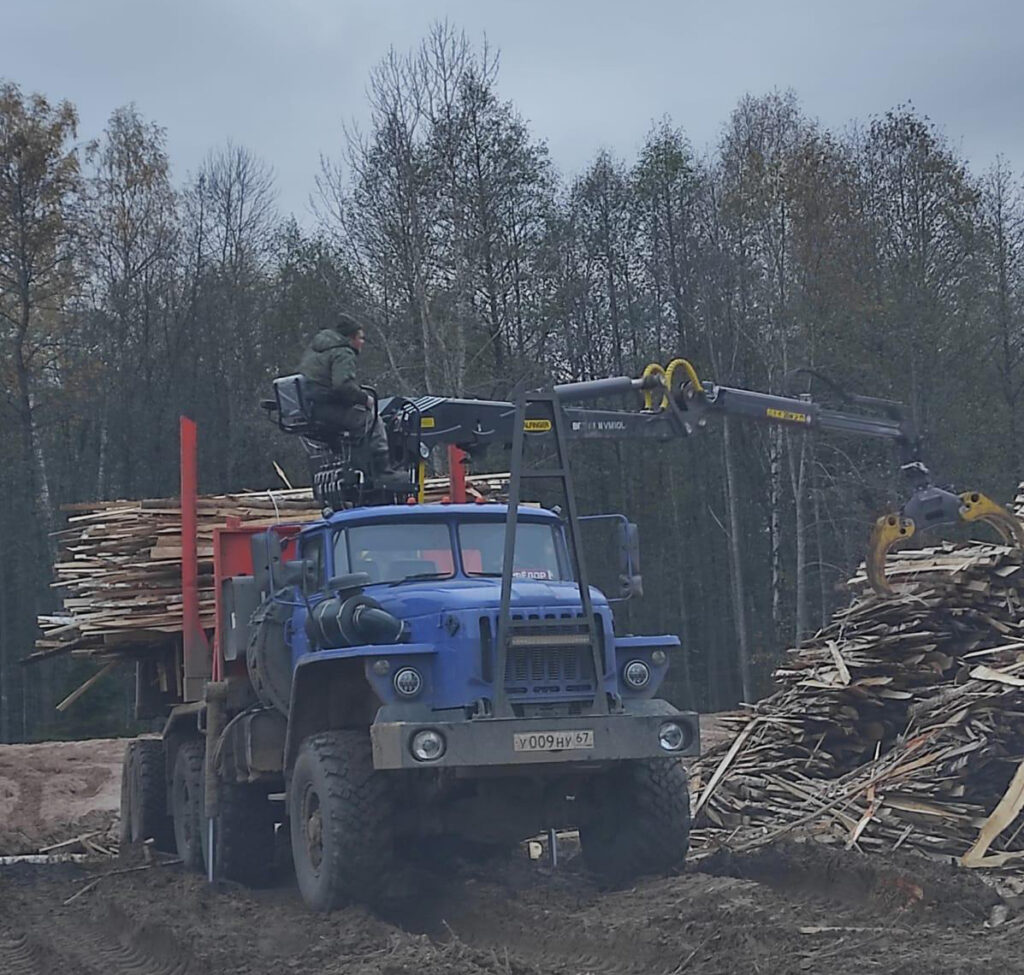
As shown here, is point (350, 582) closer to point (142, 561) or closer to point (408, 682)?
point (408, 682)

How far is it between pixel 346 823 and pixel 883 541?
573 centimetres

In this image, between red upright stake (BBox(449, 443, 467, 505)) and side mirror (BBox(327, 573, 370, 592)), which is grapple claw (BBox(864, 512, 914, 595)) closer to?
red upright stake (BBox(449, 443, 467, 505))

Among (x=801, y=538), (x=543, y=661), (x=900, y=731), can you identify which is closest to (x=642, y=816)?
(x=543, y=661)

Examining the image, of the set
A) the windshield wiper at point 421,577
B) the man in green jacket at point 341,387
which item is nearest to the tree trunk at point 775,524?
the man in green jacket at point 341,387

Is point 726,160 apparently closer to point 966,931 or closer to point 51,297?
point 51,297

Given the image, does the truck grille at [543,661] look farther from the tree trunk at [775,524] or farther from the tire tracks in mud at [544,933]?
the tree trunk at [775,524]

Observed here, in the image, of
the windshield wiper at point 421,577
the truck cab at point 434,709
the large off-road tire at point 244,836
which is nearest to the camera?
the truck cab at point 434,709

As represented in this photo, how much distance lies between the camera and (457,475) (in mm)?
13203

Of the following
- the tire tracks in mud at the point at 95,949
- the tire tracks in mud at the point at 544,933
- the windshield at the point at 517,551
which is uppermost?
the windshield at the point at 517,551

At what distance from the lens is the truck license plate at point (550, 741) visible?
9.31m

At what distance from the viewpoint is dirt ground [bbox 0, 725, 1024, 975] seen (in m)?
7.66

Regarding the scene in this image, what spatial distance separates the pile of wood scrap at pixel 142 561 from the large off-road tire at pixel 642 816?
340cm

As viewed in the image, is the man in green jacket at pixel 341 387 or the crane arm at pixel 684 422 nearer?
the man in green jacket at pixel 341 387

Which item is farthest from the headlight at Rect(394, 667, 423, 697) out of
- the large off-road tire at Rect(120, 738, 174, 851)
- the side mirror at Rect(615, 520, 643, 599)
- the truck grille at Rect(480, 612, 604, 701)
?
the large off-road tire at Rect(120, 738, 174, 851)
